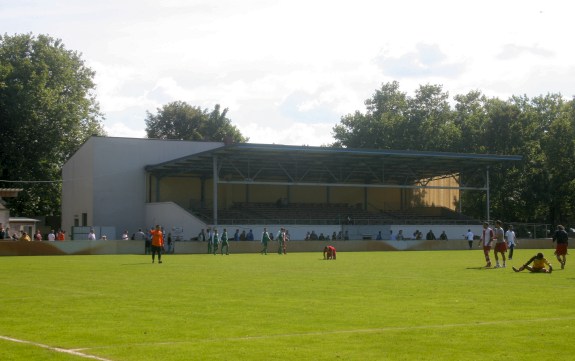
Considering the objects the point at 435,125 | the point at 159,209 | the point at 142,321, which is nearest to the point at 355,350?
the point at 142,321

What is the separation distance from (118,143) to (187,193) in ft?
24.8

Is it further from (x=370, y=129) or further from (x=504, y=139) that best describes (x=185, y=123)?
(x=504, y=139)

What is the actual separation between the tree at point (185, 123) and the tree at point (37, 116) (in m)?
21.5

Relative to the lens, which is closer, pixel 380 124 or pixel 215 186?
pixel 215 186

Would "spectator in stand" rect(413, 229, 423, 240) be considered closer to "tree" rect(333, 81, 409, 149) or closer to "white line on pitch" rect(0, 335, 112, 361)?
"tree" rect(333, 81, 409, 149)

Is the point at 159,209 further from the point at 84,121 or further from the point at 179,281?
the point at 179,281

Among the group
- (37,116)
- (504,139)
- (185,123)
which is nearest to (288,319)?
(37,116)

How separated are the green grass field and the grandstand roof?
38.7 meters

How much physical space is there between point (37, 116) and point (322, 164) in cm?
2771

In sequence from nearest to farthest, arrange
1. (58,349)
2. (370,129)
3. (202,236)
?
(58,349)
(202,236)
(370,129)

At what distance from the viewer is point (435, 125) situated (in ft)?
330

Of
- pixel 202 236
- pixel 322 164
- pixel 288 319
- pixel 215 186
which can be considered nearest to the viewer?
pixel 288 319

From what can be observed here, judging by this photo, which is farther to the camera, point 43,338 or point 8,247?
point 8,247

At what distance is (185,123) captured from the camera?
109m
